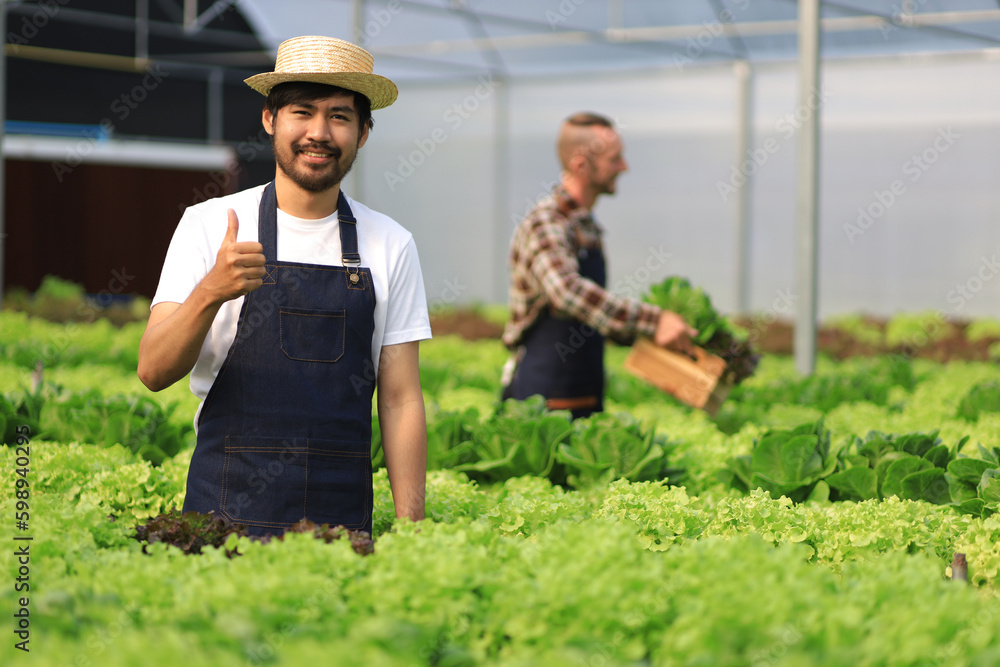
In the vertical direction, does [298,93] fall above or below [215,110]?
below

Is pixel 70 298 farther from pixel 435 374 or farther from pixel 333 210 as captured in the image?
pixel 333 210

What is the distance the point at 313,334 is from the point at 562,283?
197cm

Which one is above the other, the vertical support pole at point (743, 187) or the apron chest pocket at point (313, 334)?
the vertical support pole at point (743, 187)

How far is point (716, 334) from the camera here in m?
4.56

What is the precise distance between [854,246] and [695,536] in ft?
33.5

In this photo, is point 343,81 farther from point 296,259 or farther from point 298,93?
point 296,259

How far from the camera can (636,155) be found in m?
13.6

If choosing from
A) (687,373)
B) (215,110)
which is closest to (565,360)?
(687,373)

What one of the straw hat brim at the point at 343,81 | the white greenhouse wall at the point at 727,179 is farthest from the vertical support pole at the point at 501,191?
the straw hat brim at the point at 343,81

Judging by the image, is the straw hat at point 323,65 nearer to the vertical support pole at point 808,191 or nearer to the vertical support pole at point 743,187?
the vertical support pole at point 808,191

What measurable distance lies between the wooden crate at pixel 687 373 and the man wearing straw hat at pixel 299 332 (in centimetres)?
205

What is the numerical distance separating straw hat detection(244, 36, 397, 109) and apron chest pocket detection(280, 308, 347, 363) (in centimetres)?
60

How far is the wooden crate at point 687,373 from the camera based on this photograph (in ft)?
14.6

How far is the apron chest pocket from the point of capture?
2562mm
